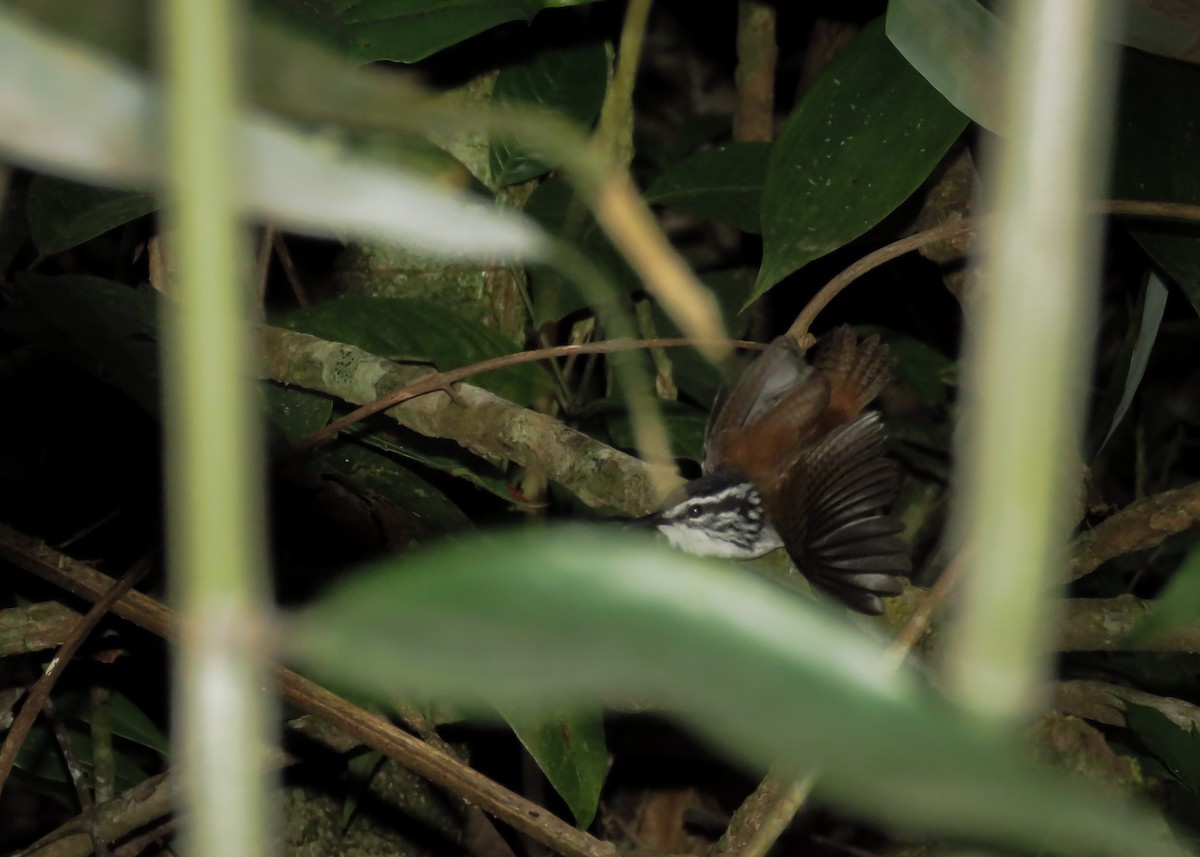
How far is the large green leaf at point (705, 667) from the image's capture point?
0.23 meters

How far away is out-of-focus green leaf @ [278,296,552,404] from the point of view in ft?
6.06

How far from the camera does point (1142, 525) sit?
1522 millimetres

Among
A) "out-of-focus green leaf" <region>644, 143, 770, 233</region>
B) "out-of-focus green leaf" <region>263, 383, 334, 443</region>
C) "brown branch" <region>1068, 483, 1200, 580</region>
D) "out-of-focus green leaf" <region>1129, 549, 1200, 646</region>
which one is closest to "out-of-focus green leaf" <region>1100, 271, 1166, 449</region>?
"brown branch" <region>1068, 483, 1200, 580</region>

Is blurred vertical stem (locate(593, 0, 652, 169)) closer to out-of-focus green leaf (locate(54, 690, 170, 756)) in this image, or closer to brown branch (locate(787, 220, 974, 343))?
brown branch (locate(787, 220, 974, 343))

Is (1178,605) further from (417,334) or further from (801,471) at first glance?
(801,471)

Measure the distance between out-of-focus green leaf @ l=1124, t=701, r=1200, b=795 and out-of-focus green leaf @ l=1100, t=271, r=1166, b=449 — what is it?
45 centimetres

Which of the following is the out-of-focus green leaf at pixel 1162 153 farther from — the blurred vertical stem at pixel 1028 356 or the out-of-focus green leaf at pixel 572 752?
the blurred vertical stem at pixel 1028 356

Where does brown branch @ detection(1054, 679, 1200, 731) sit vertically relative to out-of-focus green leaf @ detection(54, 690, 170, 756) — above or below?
above

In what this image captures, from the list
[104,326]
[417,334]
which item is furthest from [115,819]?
[417,334]

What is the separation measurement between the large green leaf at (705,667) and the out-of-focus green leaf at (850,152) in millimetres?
1329

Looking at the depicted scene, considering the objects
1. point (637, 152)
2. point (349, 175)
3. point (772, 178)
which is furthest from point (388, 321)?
point (349, 175)

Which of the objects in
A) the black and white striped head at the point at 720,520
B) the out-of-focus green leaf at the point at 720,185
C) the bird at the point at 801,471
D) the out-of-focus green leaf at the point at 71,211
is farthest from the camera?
the out-of-focus green leaf at the point at 720,185

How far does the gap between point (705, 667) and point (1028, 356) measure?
0.11m

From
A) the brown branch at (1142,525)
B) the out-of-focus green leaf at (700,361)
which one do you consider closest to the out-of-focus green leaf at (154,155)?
the brown branch at (1142,525)
